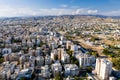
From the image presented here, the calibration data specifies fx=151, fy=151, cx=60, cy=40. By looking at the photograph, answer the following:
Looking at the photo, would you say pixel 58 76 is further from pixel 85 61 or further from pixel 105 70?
pixel 85 61

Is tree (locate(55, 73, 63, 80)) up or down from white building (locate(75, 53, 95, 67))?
down

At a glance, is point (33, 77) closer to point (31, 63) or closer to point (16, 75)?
point (16, 75)

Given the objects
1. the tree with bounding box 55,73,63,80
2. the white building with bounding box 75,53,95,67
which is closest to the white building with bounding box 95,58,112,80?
the white building with bounding box 75,53,95,67

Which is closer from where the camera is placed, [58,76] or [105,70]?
[58,76]

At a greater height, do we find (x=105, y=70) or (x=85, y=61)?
(x=105, y=70)

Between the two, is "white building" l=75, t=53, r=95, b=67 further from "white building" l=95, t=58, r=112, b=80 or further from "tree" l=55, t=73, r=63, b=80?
"tree" l=55, t=73, r=63, b=80

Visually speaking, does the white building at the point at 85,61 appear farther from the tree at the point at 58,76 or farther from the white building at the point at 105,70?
the tree at the point at 58,76

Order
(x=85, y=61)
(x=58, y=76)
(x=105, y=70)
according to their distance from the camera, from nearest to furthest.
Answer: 1. (x=58, y=76)
2. (x=105, y=70)
3. (x=85, y=61)

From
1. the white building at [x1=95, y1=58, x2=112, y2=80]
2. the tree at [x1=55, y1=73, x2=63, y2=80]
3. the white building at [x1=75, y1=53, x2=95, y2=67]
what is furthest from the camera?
the white building at [x1=75, y1=53, x2=95, y2=67]

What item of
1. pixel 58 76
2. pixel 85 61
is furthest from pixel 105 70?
pixel 58 76

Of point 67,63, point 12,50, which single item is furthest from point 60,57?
point 12,50

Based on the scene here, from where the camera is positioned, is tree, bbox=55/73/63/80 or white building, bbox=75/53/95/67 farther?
white building, bbox=75/53/95/67
